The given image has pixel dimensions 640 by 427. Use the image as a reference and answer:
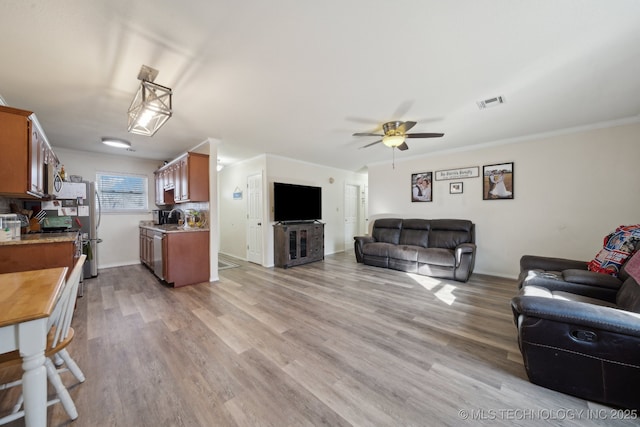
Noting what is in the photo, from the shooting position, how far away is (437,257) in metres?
4.06

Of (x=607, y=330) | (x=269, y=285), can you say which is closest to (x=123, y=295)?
(x=269, y=285)

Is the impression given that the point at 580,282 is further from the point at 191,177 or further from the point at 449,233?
the point at 191,177

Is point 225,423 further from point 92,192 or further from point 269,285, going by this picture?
point 92,192

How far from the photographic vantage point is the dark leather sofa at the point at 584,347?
1.31 meters

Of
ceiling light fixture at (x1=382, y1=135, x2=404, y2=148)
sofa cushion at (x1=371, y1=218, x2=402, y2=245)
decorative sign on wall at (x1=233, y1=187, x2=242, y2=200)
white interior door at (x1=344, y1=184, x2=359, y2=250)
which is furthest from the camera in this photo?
white interior door at (x1=344, y1=184, x2=359, y2=250)

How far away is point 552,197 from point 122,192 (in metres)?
8.14

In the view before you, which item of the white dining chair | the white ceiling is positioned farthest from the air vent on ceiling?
the white dining chair

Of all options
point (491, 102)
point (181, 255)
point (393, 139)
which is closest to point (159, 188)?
point (181, 255)

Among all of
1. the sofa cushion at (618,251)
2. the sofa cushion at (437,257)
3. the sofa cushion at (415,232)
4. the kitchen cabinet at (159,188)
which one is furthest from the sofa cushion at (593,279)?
the kitchen cabinet at (159,188)

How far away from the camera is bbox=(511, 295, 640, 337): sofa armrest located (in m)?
1.32

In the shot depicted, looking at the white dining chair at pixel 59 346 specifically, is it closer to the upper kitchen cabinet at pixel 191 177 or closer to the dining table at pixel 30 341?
the dining table at pixel 30 341

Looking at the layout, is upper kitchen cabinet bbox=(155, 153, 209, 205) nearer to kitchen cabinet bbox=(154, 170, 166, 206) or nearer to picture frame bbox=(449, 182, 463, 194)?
kitchen cabinet bbox=(154, 170, 166, 206)

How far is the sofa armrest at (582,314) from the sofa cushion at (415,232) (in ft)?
10.5

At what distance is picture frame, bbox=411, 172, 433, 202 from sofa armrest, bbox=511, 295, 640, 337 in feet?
12.0
